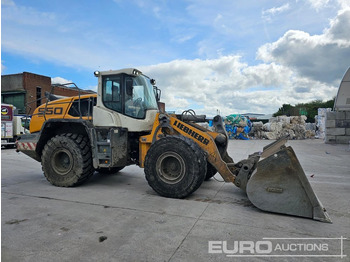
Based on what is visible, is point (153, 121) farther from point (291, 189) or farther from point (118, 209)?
point (291, 189)

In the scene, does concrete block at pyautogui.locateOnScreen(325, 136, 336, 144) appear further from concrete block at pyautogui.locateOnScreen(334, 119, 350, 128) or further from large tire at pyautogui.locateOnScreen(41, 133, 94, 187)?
large tire at pyautogui.locateOnScreen(41, 133, 94, 187)

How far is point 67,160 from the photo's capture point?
6148mm

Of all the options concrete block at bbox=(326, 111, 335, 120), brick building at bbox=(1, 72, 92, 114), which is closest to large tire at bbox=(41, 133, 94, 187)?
concrete block at bbox=(326, 111, 335, 120)

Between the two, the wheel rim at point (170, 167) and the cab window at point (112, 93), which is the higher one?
the cab window at point (112, 93)

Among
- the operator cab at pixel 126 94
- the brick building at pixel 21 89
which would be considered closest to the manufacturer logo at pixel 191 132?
the operator cab at pixel 126 94

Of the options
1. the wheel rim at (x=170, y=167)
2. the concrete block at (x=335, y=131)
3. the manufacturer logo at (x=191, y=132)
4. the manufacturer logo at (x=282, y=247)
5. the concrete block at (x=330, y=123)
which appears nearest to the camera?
the manufacturer logo at (x=282, y=247)

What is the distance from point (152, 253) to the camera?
2920 millimetres

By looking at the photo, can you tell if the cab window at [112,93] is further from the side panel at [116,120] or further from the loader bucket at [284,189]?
the loader bucket at [284,189]

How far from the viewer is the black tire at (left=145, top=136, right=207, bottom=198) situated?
4.76 meters

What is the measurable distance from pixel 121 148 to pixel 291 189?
11.5ft

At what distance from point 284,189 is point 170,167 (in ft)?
6.97

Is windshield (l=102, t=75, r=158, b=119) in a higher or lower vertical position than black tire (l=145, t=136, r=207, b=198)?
higher

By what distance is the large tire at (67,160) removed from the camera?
578 centimetres

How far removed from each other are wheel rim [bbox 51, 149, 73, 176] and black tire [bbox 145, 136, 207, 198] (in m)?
2.05
